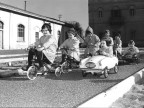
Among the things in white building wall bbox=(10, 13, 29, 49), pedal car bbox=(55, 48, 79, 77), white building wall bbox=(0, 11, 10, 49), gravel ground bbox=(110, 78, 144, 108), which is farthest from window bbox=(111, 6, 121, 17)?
gravel ground bbox=(110, 78, 144, 108)

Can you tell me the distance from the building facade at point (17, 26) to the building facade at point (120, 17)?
11029 millimetres

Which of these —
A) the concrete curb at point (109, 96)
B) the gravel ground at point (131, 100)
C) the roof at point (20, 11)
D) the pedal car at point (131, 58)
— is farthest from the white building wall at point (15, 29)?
the gravel ground at point (131, 100)

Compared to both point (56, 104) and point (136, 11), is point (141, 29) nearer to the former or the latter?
point (136, 11)

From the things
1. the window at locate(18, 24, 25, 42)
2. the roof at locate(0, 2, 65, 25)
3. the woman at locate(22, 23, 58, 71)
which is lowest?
the woman at locate(22, 23, 58, 71)

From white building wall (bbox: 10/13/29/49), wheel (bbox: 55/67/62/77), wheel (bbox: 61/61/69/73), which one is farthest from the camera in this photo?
white building wall (bbox: 10/13/29/49)

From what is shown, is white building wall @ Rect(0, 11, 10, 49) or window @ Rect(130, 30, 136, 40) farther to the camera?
window @ Rect(130, 30, 136, 40)

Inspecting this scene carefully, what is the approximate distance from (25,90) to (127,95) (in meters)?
2.45

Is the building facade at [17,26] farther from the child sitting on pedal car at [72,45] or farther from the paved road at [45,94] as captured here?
the paved road at [45,94]

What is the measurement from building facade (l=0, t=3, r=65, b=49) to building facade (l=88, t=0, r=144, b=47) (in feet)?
36.2

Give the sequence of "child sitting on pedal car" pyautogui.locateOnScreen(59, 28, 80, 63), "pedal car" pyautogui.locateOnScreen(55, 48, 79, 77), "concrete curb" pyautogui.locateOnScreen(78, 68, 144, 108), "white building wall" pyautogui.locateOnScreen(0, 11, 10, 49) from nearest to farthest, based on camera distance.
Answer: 1. "concrete curb" pyautogui.locateOnScreen(78, 68, 144, 108)
2. "pedal car" pyautogui.locateOnScreen(55, 48, 79, 77)
3. "child sitting on pedal car" pyautogui.locateOnScreen(59, 28, 80, 63)
4. "white building wall" pyautogui.locateOnScreen(0, 11, 10, 49)

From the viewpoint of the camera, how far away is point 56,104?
4.99m

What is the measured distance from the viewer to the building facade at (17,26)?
90.7 ft

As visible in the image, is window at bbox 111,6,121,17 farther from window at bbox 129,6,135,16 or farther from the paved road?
the paved road

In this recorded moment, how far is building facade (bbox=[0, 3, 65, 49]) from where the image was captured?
27.7 m
